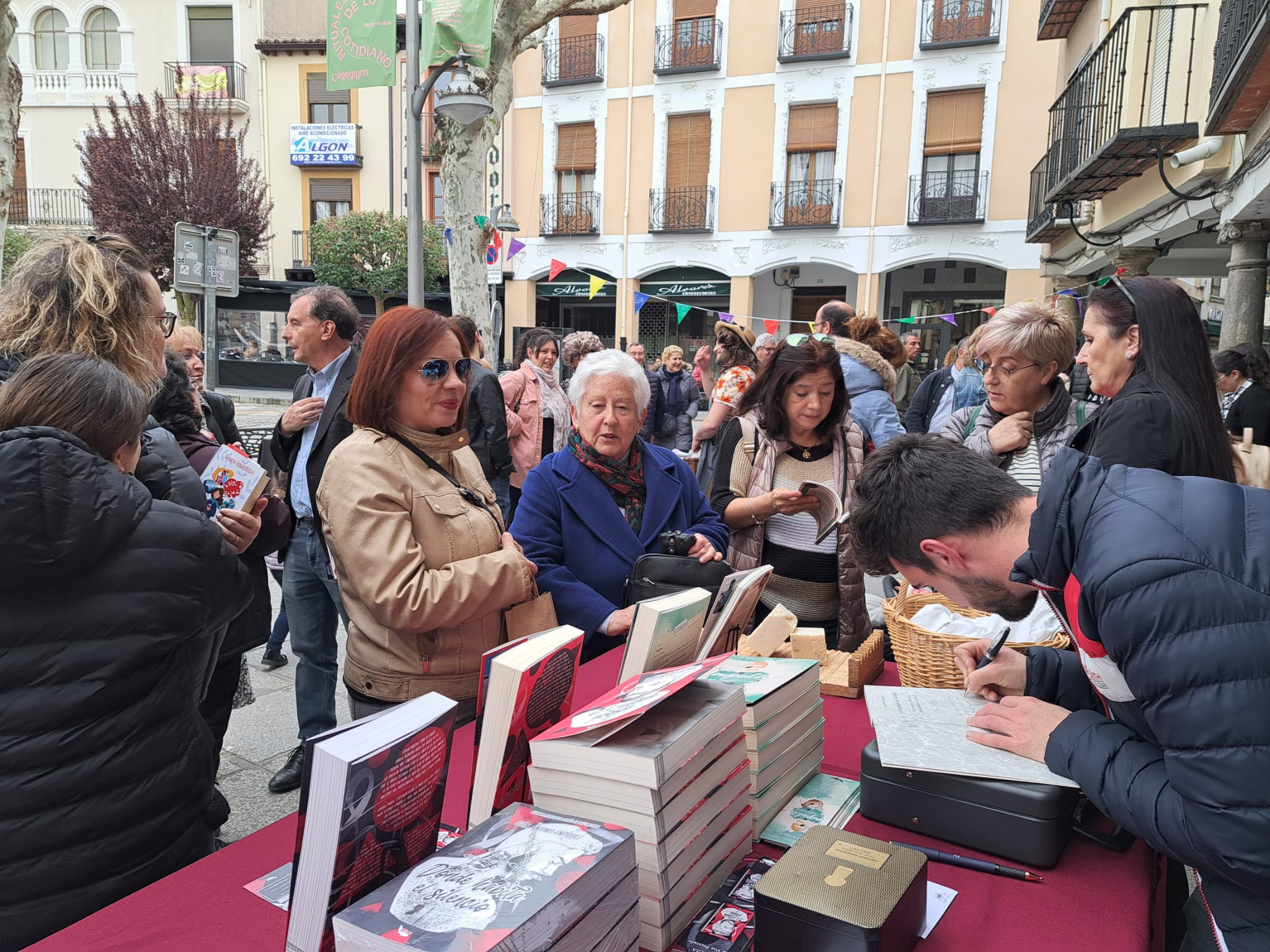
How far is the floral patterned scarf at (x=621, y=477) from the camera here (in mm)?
2482

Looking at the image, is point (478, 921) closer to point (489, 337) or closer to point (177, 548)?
point (177, 548)

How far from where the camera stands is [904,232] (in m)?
17.8

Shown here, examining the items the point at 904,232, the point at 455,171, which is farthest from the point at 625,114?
the point at 455,171

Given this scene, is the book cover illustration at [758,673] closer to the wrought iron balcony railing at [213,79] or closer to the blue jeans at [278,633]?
the blue jeans at [278,633]

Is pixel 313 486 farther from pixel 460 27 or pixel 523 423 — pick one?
pixel 460 27

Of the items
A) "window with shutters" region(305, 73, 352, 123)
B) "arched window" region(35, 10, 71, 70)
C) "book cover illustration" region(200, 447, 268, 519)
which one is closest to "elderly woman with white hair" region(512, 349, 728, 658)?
"book cover illustration" region(200, 447, 268, 519)

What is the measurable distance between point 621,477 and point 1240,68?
471cm

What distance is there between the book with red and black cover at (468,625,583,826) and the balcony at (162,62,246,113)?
86.0ft

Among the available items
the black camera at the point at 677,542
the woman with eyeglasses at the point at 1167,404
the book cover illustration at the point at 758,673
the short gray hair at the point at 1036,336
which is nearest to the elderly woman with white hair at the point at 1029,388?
the short gray hair at the point at 1036,336

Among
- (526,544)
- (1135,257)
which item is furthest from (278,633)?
(1135,257)

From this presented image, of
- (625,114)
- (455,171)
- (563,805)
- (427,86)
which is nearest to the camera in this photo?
(563,805)

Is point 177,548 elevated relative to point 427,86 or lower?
lower

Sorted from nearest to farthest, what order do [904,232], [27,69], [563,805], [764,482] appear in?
[563,805] → [764,482] → [904,232] → [27,69]

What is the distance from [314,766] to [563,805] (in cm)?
37
